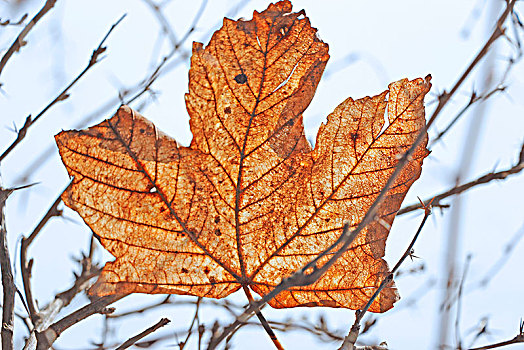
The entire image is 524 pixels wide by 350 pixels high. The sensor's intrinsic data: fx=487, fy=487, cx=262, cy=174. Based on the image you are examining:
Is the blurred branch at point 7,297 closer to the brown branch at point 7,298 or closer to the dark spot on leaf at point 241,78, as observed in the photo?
the brown branch at point 7,298

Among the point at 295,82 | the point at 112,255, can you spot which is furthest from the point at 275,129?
the point at 112,255

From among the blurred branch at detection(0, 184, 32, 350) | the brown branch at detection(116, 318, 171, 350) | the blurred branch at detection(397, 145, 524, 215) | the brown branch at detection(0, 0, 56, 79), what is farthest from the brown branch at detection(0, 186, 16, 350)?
the blurred branch at detection(397, 145, 524, 215)

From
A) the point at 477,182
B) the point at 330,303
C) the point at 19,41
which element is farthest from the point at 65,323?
the point at 477,182

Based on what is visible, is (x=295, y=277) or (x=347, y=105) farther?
(x=347, y=105)

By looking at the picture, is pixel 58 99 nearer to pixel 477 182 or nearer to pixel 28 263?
pixel 28 263

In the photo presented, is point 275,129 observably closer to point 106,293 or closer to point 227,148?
point 227,148

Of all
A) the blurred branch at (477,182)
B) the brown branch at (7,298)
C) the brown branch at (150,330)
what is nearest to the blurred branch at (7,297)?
the brown branch at (7,298)

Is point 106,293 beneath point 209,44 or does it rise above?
beneath

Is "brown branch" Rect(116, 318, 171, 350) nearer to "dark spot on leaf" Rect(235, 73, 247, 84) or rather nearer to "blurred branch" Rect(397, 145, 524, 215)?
"dark spot on leaf" Rect(235, 73, 247, 84)
